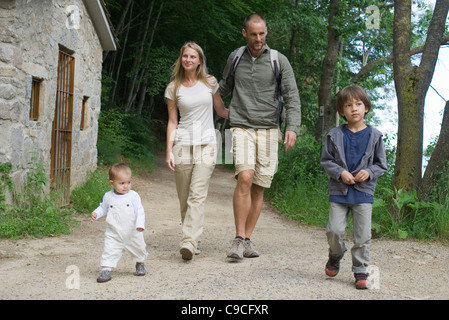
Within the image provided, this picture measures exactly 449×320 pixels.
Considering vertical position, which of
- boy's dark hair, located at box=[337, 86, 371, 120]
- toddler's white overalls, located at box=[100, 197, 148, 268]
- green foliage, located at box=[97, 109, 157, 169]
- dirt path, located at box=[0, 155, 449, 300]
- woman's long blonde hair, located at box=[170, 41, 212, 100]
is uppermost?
woman's long blonde hair, located at box=[170, 41, 212, 100]

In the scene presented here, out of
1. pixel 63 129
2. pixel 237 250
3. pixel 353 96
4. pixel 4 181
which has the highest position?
pixel 353 96

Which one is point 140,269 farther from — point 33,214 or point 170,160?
point 33,214

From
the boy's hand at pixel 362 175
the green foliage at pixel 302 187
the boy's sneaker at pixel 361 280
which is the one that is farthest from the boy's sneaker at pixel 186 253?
the green foliage at pixel 302 187

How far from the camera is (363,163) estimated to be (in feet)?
13.3

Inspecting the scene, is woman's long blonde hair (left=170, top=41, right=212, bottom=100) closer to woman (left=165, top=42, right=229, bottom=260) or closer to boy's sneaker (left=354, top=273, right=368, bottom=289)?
woman (left=165, top=42, right=229, bottom=260)

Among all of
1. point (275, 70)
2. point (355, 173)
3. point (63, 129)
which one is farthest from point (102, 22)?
A: point (355, 173)

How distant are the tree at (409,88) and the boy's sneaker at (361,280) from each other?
9.27ft

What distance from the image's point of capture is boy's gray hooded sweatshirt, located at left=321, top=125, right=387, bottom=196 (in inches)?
158

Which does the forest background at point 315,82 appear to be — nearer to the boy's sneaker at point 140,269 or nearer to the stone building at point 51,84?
the stone building at point 51,84

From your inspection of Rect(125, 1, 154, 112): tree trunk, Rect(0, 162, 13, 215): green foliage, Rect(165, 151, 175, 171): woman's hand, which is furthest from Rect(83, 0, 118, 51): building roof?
Rect(125, 1, 154, 112): tree trunk

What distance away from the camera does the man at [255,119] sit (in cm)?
504

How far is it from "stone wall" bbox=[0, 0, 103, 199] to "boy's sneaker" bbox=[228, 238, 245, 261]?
3.38 m

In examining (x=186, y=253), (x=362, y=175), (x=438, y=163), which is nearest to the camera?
(x=362, y=175)

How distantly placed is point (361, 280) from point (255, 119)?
1.86 m
